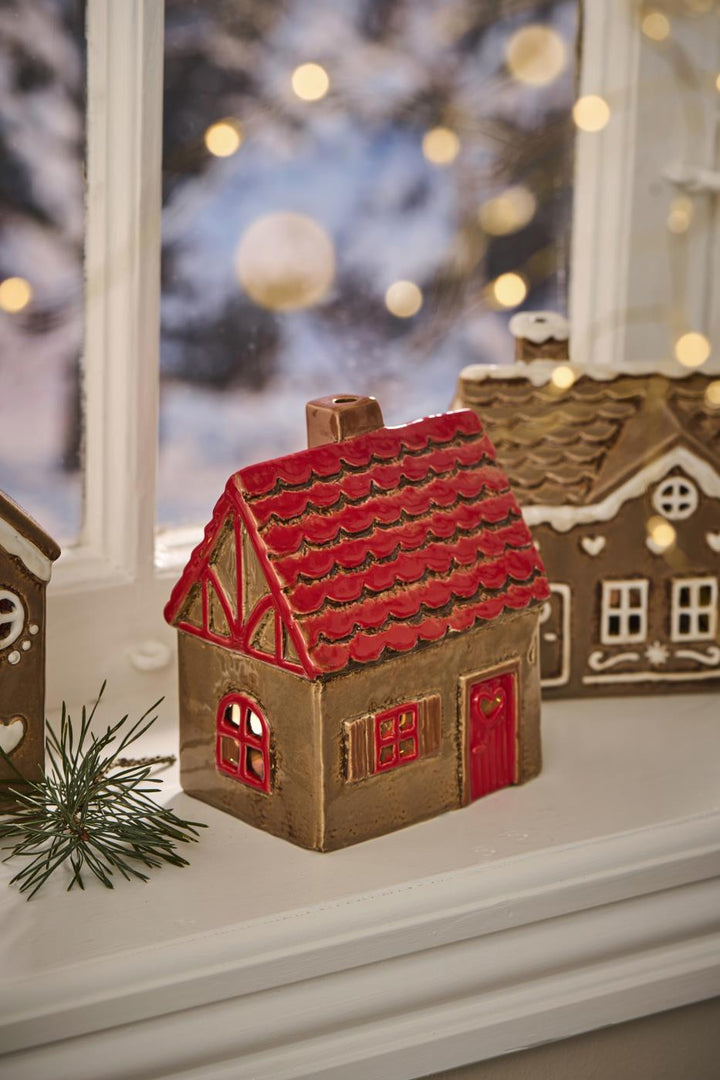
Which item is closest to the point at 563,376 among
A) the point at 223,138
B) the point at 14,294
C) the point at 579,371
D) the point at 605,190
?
the point at 579,371

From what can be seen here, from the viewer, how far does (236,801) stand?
99 centimetres

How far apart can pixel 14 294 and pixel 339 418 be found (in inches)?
11.7

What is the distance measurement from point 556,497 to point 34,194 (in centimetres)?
48

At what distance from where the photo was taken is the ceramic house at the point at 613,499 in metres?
1.15

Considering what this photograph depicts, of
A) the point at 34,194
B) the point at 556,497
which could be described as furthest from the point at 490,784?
the point at 34,194

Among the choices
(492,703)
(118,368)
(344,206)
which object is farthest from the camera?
(344,206)

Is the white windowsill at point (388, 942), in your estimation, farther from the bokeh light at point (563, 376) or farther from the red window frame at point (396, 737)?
the bokeh light at point (563, 376)

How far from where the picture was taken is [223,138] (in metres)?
1.17

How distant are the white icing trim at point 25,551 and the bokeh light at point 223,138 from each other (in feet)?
1.34

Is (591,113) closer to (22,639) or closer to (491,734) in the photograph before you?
(491,734)

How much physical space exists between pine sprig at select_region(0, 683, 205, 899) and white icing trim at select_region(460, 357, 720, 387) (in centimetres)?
43

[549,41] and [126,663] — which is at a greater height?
[549,41]

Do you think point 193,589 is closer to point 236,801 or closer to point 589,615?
point 236,801

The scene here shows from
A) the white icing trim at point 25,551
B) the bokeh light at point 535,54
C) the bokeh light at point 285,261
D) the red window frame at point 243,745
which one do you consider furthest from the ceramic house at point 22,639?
the bokeh light at point 535,54
